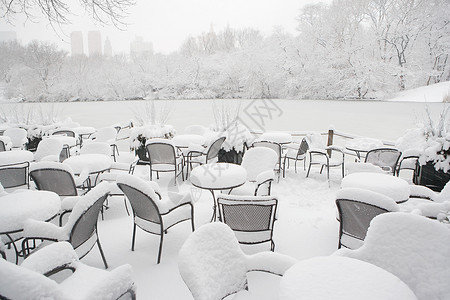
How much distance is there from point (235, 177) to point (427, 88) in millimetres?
22160

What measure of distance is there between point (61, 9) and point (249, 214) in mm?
4702

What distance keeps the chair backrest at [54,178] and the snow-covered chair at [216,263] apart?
2109mm

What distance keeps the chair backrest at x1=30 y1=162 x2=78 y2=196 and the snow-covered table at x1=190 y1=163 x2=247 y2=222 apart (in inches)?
56.2

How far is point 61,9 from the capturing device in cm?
459

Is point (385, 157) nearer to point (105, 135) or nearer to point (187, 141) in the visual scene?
point (187, 141)

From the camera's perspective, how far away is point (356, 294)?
1.32 meters

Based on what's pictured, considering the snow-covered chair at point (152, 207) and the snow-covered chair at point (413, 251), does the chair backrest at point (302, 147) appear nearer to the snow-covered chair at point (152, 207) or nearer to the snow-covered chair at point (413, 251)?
the snow-covered chair at point (152, 207)

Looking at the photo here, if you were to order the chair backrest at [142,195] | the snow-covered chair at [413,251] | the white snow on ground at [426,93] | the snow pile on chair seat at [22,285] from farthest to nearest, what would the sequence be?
the white snow on ground at [426,93]
the chair backrest at [142,195]
the snow-covered chair at [413,251]
the snow pile on chair seat at [22,285]

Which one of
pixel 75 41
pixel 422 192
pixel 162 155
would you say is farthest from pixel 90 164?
pixel 75 41

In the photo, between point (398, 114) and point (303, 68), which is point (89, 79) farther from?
point (398, 114)

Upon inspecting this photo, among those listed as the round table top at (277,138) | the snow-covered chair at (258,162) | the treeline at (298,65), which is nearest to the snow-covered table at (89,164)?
the snow-covered chair at (258,162)

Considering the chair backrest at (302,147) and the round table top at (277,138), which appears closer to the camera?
the chair backrest at (302,147)

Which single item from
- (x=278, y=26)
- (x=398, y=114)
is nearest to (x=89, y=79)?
(x=278, y=26)

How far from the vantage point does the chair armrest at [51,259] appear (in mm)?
1527
